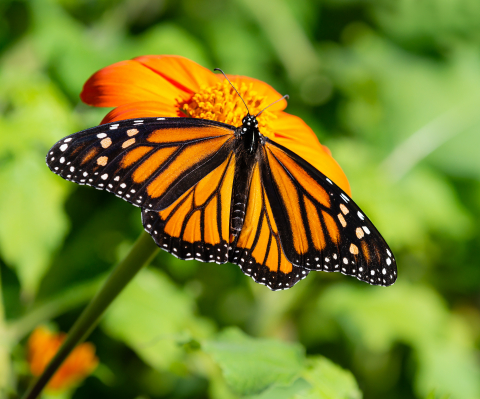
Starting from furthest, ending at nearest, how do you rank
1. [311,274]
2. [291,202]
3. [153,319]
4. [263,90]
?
1. [311,274]
2. [153,319]
3. [263,90]
4. [291,202]

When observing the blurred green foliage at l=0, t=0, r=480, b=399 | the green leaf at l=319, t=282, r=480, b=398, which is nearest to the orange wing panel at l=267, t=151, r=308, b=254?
the blurred green foliage at l=0, t=0, r=480, b=399

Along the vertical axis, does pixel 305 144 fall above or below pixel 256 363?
above

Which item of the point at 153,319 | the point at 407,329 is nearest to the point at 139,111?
the point at 153,319

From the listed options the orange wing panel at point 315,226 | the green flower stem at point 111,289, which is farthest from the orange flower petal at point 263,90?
the green flower stem at point 111,289

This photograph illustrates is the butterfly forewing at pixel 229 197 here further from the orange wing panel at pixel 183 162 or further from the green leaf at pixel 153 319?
the green leaf at pixel 153 319

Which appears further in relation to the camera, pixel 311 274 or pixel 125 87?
pixel 311 274

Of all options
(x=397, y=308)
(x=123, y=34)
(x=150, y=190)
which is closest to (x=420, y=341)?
(x=397, y=308)

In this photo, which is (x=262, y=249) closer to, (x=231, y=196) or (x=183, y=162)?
(x=231, y=196)
